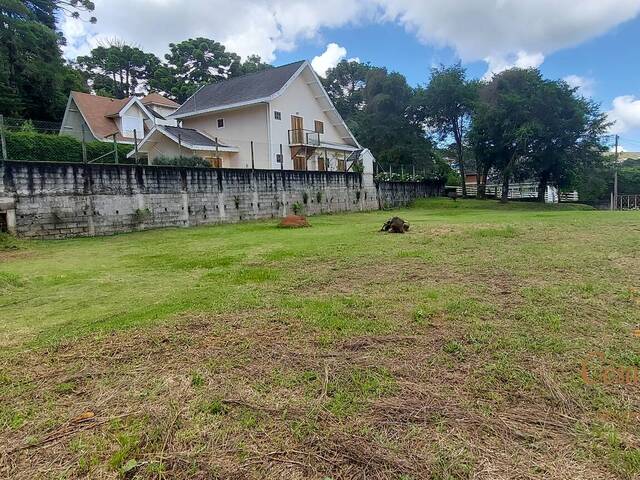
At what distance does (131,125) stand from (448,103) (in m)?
19.9

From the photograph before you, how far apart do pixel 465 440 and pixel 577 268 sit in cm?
457

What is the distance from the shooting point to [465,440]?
1864mm

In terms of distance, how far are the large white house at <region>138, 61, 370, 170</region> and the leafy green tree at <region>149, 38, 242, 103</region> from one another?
1362cm

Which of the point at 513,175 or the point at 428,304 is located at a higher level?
the point at 513,175

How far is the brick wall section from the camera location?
999cm

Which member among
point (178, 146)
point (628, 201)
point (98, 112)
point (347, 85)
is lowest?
point (628, 201)

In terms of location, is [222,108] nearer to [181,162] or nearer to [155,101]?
[181,162]


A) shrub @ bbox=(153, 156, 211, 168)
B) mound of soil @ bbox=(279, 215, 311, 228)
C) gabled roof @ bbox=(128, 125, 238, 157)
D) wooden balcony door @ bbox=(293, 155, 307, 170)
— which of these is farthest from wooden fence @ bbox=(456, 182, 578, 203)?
mound of soil @ bbox=(279, 215, 311, 228)

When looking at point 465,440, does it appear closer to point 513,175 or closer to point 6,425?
point 6,425

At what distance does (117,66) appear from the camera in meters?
36.9

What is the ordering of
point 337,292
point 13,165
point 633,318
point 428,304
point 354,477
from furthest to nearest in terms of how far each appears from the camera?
point 13,165 → point 337,292 → point 428,304 → point 633,318 → point 354,477

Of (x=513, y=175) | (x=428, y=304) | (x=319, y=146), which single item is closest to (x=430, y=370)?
(x=428, y=304)

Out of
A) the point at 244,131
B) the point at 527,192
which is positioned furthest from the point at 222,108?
the point at 527,192

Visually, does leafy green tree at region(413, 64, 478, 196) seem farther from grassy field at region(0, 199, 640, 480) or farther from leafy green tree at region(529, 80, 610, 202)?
grassy field at region(0, 199, 640, 480)
